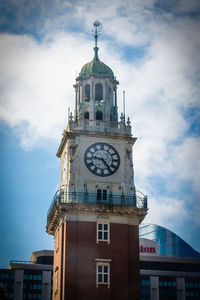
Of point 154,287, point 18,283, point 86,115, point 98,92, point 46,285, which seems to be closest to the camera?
point 86,115

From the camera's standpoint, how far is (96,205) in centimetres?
5103

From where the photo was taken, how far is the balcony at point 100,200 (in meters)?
51.2

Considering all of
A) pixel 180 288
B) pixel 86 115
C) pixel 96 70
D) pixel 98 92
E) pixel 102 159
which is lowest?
pixel 180 288

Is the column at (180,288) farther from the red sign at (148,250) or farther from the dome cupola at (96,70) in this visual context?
the dome cupola at (96,70)

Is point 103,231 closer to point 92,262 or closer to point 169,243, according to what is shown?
point 92,262

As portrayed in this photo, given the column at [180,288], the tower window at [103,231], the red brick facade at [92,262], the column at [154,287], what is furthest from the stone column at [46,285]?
the tower window at [103,231]

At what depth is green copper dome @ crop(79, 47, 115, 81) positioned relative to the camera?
2304 inches

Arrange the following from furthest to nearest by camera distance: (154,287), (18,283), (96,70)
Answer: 1. (154,287)
2. (18,283)
3. (96,70)

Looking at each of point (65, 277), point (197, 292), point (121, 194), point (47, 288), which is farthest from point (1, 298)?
point (197, 292)

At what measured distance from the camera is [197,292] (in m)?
118

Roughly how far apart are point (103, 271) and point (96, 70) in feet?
69.0

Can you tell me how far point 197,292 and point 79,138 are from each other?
73563mm

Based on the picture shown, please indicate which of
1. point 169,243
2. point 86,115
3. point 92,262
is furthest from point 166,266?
point 92,262

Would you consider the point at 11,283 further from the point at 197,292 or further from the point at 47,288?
the point at 197,292
